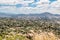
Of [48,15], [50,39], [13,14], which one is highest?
[50,39]

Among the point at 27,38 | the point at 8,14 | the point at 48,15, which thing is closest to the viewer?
the point at 27,38

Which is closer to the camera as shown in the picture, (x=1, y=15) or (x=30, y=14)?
(x=1, y=15)

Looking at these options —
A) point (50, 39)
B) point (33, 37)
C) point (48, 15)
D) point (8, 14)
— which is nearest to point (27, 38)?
point (33, 37)

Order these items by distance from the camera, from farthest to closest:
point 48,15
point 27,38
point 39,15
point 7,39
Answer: point 48,15 → point 39,15 → point 27,38 → point 7,39

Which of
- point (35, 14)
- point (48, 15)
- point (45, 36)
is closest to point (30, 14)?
point (35, 14)

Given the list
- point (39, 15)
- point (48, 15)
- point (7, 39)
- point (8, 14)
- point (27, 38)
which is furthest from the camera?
point (48, 15)

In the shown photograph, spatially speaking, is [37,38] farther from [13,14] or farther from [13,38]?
[13,14]

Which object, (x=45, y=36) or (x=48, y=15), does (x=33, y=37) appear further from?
(x=48, y=15)

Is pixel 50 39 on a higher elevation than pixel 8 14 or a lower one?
higher

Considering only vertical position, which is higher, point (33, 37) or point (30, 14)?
point (33, 37)
